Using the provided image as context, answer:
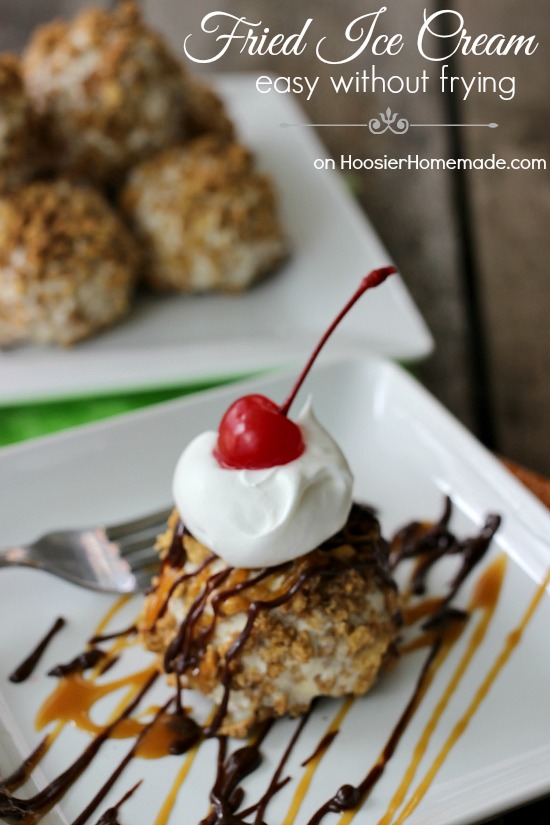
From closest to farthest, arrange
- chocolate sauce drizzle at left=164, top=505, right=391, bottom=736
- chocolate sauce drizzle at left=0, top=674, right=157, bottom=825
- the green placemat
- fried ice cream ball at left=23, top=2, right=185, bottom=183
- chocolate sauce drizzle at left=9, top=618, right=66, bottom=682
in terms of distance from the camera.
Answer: chocolate sauce drizzle at left=0, top=674, right=157, bottom=825 → chocolate sauce drizzle at left=164, top=505, right=391, bottom=736 → chocolate sauce drizzle at left=9, top=618, right=66, bottom=682 → the green placemat → fried ice cream ball at left=23, top=2, right=185, bottom=183

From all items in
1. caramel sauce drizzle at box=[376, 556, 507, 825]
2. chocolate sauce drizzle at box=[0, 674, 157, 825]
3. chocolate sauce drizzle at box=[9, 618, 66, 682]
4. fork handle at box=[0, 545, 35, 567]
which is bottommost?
chocolate sauce drizzle at box=[9, 618, 66, 682]

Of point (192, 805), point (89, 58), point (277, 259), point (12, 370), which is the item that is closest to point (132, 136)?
point (89, 58)

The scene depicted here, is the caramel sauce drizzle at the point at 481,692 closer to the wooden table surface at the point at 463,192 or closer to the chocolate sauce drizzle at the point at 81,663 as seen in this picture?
the chocolate sauce drizzle at the point at 81,663

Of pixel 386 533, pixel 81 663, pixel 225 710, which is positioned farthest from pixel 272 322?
pixel 225 710

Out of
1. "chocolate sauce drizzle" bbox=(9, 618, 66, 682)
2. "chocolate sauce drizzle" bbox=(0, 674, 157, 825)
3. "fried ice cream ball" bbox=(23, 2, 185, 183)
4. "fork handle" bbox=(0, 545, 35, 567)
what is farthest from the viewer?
"fried ice cream ball" bbox=(23, 2, 185, 183)

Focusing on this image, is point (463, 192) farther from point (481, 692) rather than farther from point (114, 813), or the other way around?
point (114, 813)

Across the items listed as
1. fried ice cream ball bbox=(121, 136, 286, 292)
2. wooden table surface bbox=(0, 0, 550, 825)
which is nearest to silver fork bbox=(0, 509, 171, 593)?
fried ice cream ball bbox=(121, 136, 286, 292)

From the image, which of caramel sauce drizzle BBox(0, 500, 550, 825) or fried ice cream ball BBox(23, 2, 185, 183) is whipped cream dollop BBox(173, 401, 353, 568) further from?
fried ice cream ball BBox(23, 2, 185, 183)
